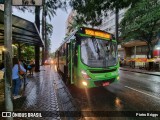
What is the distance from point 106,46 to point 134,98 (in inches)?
122

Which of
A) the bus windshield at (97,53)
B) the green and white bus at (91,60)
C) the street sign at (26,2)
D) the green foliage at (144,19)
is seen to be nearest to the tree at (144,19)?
the green foliage at (144,19)

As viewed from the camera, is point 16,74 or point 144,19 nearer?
point 16,74

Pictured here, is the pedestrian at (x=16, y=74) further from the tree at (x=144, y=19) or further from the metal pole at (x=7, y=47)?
the tree at (x=144, y=19)

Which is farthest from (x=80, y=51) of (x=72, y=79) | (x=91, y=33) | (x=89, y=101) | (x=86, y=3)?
(x=86, y=3)

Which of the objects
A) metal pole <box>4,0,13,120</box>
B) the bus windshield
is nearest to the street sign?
metal pole <box>4,0,13,120</box>

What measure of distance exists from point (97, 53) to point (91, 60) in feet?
1.74

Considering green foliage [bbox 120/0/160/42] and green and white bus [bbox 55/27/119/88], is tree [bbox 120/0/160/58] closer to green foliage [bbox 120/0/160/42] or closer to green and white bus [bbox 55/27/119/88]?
green foliage [bbox 120/0/160/42]

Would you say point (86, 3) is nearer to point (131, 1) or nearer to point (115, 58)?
point (131, 1)

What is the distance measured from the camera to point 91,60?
8.52m

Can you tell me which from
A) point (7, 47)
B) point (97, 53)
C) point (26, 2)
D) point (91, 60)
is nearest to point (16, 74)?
point (91, 60)

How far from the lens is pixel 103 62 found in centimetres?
884

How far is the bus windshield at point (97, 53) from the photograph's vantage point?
852 centimetres

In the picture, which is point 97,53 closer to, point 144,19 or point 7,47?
point 7,47

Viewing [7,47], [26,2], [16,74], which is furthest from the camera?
[16,74]
